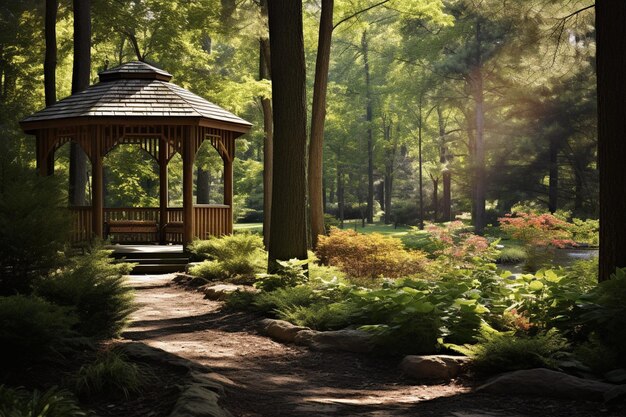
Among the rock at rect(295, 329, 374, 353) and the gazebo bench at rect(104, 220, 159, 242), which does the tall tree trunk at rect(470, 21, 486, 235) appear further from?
the rock at rect(295, 329, 374, 353)

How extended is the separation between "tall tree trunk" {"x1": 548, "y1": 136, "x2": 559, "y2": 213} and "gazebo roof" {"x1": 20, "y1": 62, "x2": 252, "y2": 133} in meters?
18.9

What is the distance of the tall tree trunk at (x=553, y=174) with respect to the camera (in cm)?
3181

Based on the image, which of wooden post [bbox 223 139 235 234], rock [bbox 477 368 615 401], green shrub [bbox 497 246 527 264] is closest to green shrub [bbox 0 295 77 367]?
rock [bbox 477 368 615 401]

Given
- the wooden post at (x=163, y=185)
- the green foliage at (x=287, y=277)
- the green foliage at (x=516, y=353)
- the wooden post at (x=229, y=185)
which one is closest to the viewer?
the green foliage at (x=516, y=353)

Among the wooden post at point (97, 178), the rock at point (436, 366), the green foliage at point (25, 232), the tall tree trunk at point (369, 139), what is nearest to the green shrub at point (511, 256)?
the wooden post at point (97, 178)

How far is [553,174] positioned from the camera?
106ft

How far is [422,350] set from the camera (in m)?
6.79

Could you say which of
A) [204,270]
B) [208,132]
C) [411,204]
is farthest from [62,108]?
[411,204]

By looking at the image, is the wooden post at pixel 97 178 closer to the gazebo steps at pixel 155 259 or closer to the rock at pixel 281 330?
the gazebo steps at pixel 155 259

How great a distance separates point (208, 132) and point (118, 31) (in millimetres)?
7836

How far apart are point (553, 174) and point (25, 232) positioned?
29.5 meters

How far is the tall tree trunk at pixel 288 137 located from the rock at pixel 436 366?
4.63 metres

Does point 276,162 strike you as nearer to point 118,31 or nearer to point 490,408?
point 490,408

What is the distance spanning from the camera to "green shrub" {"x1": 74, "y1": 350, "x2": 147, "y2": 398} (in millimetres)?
4590
